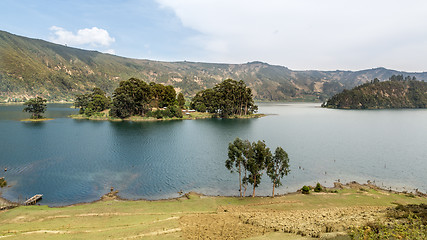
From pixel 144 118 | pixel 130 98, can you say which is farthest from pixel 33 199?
pixel 144 118

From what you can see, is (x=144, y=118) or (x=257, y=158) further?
(x=144, y=118)

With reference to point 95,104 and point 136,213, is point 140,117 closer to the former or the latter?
point 95,104

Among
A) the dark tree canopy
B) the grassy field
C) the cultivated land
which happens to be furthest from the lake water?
the dark tree canopy

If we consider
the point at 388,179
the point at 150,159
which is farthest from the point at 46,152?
the point at 388,179

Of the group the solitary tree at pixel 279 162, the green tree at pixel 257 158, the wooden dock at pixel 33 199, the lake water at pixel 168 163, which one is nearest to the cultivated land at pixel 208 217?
the wooden dock at pixel 33 199

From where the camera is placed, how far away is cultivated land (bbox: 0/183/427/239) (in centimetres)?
2617

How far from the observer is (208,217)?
3247 cm

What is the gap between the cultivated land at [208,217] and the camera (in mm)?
Result: 26172

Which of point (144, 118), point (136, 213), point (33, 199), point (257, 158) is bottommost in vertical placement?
point (33, 199)

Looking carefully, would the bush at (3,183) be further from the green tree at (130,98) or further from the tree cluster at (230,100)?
the tree cluster at (230,100)

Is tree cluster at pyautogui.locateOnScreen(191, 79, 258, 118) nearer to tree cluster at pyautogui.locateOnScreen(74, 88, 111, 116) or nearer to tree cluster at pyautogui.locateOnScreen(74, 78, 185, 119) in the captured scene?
tree cluster at pyautogui.locateOnScreen(74, 78, 185, 119)

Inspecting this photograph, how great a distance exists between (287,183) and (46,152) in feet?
253

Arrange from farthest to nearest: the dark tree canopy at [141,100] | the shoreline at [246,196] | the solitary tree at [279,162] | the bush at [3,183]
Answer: the dark tree canopy at [141,100], the bush at [3,183], the solitary tree at [279,162], the shoreline at [246,196]

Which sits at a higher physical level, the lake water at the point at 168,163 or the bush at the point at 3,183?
the lake water at the point at 168,163
